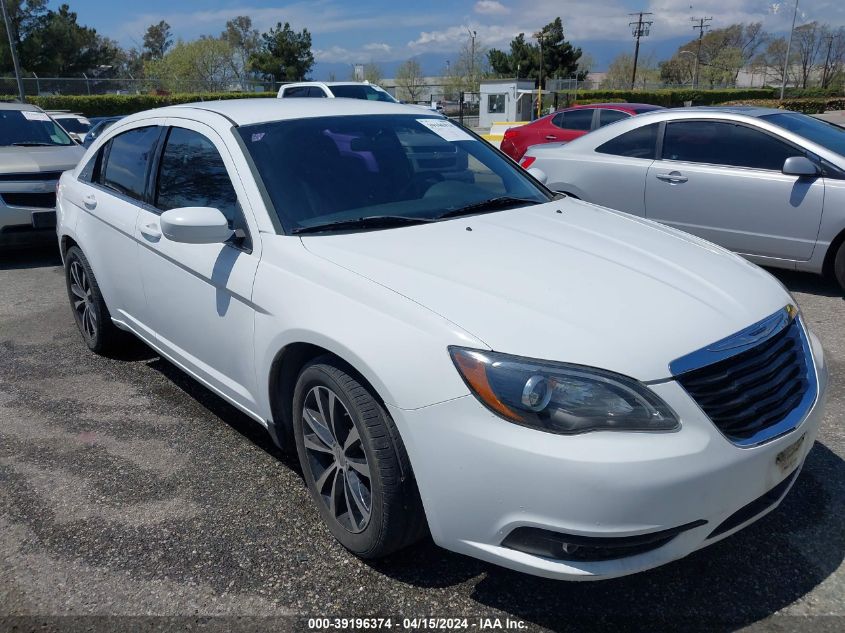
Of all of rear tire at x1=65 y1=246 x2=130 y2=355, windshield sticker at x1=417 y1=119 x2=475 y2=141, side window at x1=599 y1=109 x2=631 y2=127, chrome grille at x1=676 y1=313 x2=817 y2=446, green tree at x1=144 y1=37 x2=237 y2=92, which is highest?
green tree at x1=144 y1=37 x2=237 y2=92

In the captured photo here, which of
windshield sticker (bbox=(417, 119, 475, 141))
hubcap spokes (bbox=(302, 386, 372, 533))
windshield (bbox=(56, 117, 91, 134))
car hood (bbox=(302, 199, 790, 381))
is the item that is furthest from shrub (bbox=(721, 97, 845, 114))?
hubcap spokes (bbox=(302, 386, 372, 533))

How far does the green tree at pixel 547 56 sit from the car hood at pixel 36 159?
212 ft

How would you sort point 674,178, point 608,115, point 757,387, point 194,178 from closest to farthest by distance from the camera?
point 757,387
point 194,178
point 674,178
point 608,115

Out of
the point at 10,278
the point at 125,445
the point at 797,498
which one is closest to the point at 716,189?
the point at 797,498

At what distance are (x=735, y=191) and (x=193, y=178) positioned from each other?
4.48m

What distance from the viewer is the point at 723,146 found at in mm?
6285

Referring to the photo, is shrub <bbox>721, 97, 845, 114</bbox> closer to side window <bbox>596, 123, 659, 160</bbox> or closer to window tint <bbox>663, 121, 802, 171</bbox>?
side window <bbox>596, 123, 659, 160</bbox>

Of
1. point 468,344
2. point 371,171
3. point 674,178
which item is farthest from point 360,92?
point 468,344

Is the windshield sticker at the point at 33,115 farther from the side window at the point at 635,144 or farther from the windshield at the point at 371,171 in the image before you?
the windshield at the point at 371,171

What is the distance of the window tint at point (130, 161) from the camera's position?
4.04 metres

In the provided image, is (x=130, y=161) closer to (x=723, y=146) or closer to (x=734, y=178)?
(x=734, y=178)

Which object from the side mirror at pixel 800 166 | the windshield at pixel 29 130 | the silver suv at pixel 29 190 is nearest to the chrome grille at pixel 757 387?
the side mirror at pixel 800 166

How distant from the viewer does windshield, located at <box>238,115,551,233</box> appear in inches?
125

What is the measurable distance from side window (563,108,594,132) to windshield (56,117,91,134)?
11976 millimetres
